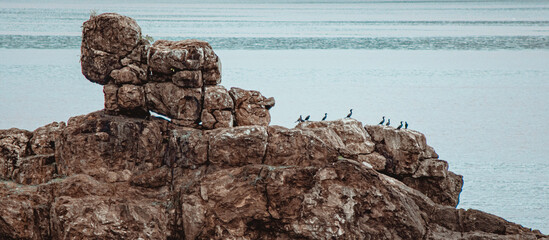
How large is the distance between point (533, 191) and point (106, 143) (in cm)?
4841

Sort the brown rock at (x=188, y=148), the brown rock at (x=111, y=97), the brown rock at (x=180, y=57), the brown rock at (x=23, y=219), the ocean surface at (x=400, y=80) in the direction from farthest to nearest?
the ocean surface at (x=400, y=80)
the brown rock at (x=111, y=97)
the brown rock at (x=180, y=57)
the brown rock at (x=188, y=148)
the brown rock at (x=23, y=219)

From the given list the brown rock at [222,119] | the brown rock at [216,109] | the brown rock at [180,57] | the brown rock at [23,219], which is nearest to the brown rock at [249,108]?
the brown rock at [216,109]

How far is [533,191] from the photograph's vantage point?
66.8 metres

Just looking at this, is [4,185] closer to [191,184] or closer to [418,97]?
[191,184]

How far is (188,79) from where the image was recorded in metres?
29.0

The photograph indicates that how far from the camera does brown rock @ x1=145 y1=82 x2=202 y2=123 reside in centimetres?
2925

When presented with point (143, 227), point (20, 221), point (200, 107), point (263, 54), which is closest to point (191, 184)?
point (143, 227)

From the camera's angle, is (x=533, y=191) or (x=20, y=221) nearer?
(x=20, y=221)

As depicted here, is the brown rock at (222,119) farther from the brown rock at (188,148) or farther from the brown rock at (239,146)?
the brown rock at (239,146)

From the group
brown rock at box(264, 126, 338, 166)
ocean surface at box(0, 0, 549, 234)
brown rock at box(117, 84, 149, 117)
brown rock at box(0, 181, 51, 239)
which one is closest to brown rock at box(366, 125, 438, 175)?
brown rock at box(264, 126, 338, 166)

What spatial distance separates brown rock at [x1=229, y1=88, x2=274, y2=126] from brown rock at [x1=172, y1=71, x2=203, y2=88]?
162cm

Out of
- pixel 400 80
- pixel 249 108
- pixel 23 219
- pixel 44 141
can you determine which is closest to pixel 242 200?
pixel 249 108

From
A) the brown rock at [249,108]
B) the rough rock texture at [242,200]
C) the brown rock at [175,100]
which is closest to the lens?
the rough rock texture at [242,200]

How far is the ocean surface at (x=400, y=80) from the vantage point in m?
78.7
